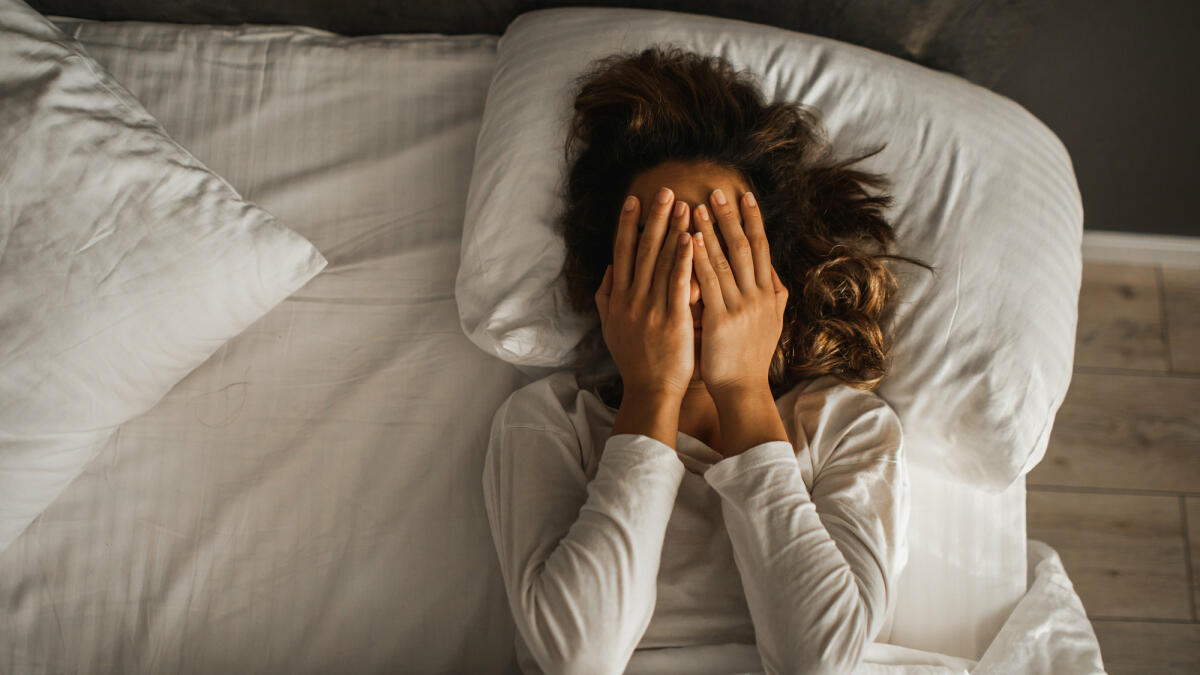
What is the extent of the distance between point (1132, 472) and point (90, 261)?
184cm

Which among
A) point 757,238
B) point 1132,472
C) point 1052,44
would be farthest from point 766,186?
point 1132,472

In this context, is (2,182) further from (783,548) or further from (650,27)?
(783,548)

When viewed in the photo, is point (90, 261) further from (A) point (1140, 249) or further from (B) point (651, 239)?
(A) point (1140, 249)

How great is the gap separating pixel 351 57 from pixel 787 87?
71 cm

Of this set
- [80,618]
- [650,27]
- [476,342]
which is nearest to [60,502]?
[80,618]

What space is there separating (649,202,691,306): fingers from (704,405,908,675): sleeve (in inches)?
8.6

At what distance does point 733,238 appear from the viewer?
86cm

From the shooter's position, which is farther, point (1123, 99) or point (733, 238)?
point (1123, 99)

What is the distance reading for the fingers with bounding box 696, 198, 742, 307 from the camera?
854 mm

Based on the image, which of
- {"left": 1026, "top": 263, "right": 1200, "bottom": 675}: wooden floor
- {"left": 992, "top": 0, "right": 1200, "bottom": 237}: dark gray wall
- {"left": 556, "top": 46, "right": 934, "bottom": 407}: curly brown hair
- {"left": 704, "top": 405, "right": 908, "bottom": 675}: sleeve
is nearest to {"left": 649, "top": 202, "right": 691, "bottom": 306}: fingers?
{"left": 556, "top": 46, "right": 934, "bottom": 407}: curly brown hair

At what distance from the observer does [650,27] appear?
103cm

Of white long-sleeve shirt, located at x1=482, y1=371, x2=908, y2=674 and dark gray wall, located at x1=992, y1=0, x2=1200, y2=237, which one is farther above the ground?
dark gray wall, located at x1=992, y1=0, x2=1200, y2=237

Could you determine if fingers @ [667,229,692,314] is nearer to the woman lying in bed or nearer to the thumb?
the woman lying in bed

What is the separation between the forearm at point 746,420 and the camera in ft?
2.85
